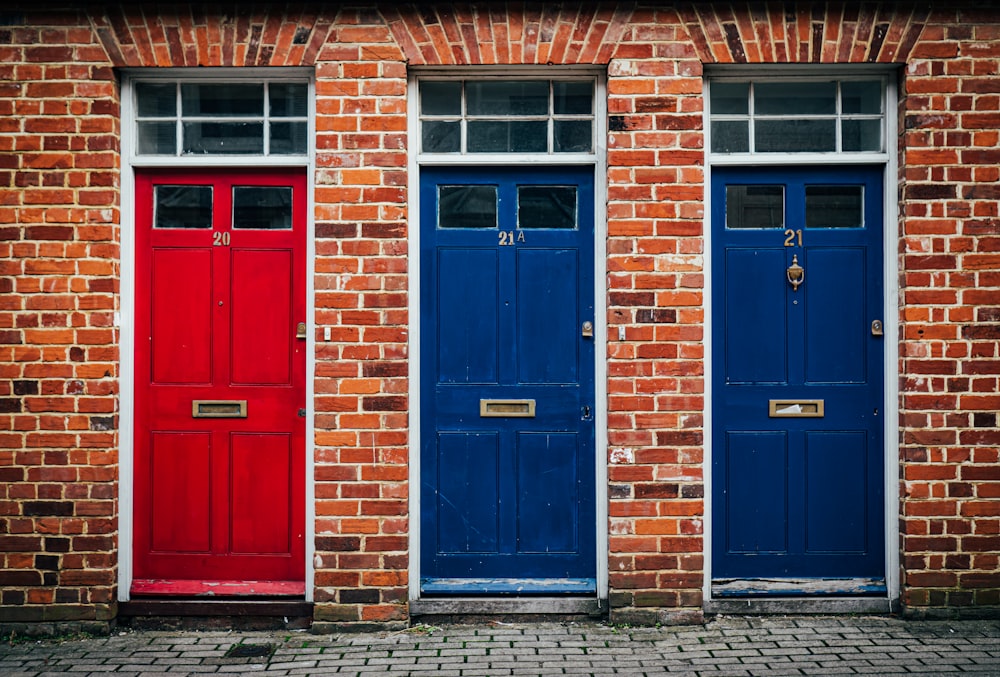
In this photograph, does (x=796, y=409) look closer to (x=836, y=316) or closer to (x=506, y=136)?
(x=836, y=316)

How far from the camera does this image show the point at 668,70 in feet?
15.5

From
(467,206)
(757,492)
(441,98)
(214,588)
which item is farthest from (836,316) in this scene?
(214,588)

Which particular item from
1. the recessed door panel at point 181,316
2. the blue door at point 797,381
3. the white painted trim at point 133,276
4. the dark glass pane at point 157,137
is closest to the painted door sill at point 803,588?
the blue door at point 797,381

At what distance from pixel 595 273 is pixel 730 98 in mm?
1317

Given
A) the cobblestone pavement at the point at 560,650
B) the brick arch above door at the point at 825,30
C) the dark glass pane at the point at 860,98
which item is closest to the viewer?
the cobblestone pavement at the point at 560,650

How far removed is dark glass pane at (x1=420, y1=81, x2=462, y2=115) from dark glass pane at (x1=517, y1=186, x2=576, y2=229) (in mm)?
622

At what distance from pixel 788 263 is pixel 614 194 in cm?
114

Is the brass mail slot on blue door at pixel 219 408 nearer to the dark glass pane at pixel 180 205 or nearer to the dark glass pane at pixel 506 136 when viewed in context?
the dark glass pane at pixel 180 205

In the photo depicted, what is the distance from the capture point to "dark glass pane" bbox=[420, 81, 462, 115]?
491 cm

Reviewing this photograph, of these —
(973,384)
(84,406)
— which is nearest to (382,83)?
(84,406)

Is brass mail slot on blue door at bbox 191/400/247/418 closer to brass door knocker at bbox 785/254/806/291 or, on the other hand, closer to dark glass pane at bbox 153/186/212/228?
dark glass pane at bbox 153/186/212/228

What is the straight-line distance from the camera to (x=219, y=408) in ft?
16.2

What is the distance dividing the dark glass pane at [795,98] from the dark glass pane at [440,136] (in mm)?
1782

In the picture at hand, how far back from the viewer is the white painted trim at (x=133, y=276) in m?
4.82
